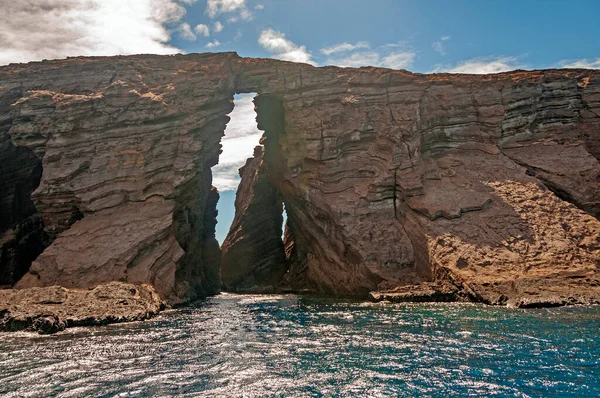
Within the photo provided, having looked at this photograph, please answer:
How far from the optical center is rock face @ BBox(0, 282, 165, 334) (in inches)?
875

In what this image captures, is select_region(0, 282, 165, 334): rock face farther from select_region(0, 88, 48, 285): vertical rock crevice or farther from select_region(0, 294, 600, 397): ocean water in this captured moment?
select_region(0, 88, 48, 285): vertical rock crevice

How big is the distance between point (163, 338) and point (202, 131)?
86.9 ft

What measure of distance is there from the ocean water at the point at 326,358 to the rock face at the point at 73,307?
1.17 metres

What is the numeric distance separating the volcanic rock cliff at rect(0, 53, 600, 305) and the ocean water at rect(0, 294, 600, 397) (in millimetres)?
11781

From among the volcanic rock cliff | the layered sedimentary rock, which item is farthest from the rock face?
the layered sedimentary rock

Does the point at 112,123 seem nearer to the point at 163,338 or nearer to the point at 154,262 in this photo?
the point at 154,262

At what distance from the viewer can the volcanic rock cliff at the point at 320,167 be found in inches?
1368

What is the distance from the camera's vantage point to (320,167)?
43.2 m

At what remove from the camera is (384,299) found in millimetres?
32938

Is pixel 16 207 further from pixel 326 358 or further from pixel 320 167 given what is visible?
pixel 326 358

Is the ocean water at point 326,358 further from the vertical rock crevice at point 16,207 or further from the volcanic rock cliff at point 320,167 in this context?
the vertical rock crevice at point 16,207

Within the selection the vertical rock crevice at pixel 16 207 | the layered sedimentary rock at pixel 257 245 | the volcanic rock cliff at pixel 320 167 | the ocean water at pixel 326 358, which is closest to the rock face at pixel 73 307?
the ocean water at pixel 326 358

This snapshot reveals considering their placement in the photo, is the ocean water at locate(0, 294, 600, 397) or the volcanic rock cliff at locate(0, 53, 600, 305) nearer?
the ocean water at locate(0, 294, 600, 397)

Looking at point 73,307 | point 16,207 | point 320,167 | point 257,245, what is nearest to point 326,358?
point 73,307
